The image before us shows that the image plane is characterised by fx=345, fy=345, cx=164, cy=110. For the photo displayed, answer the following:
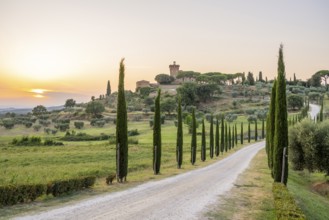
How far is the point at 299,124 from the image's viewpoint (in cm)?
3412

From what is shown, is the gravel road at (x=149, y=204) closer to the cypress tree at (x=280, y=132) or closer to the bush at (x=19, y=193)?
the bush at (x=19, y=193)

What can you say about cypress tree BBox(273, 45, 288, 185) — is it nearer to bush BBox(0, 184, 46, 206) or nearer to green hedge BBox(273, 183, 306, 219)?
green hedge BBox(273, 183, 306, 219)

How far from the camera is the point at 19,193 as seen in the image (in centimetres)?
1617

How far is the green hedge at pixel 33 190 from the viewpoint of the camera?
15.6m

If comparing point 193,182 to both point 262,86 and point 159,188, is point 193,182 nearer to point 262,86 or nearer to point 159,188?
point 159,188

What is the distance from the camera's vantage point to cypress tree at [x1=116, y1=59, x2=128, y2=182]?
25619mm

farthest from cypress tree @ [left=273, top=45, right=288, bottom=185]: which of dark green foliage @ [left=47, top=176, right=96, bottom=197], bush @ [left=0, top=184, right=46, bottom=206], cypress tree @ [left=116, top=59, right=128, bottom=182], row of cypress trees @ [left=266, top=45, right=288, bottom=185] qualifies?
bush @ [left=0, top=184, right=46, bottom=206]

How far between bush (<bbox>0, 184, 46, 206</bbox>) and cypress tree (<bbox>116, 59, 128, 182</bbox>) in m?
8.51

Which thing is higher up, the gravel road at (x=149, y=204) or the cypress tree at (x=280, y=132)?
the cypress tree at (x=280, y=132)

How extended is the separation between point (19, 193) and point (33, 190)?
0.80m

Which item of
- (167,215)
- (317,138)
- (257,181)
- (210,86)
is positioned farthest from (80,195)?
(210,86)

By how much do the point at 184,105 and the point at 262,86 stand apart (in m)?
59.6

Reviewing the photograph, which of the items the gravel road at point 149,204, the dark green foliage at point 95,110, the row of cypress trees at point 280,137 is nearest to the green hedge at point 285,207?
the gravel road at point 149,204

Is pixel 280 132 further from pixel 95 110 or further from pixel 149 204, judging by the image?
pixel 95 110
